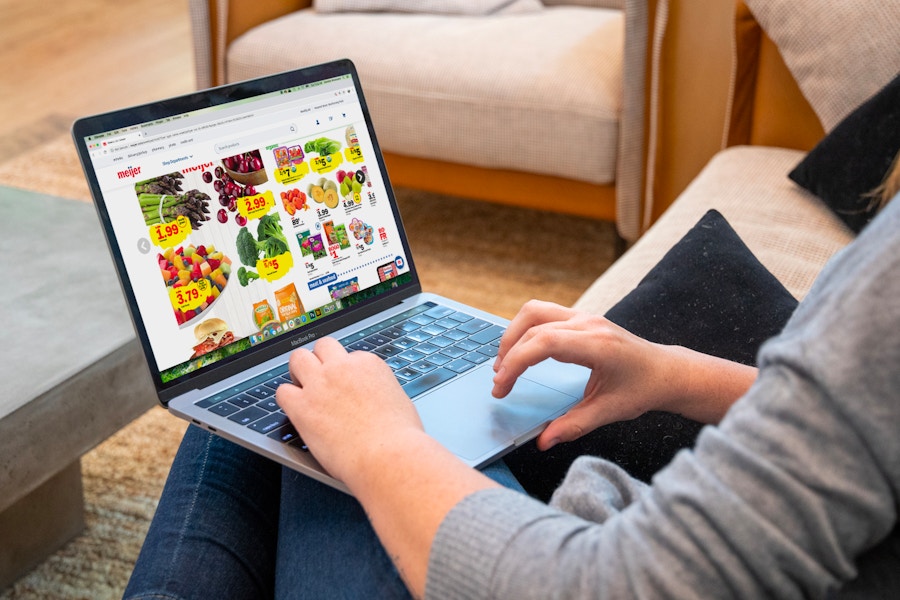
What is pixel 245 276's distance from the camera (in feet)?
3.14

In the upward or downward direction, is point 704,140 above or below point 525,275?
above

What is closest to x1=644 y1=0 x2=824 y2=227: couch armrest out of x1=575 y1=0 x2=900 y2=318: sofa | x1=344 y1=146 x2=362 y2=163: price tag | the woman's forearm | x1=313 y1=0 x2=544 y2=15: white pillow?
x1=575 y1=0 x2=900 y2=318: sofa

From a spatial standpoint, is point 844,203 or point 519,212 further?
point 519,212

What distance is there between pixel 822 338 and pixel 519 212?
2110mm

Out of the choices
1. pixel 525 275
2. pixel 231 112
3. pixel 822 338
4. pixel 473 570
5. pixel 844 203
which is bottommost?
pixel 525 275

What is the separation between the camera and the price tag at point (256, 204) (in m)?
0.96

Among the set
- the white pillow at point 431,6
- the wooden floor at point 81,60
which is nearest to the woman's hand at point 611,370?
the white pillow at point 431,6

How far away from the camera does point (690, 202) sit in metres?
1.53

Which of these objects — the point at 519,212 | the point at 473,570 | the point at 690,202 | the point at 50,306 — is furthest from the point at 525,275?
the point at 473,570

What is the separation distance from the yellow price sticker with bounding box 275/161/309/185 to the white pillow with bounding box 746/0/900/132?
3.05 ft

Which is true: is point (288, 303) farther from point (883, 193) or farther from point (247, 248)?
point (883, 193)

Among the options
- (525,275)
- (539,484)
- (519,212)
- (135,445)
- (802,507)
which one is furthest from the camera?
(519,212)

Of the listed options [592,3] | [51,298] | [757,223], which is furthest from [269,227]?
[592,3]

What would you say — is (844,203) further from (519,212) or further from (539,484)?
(519,212)
